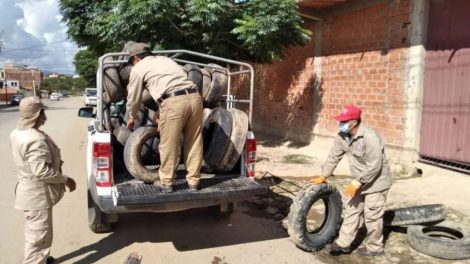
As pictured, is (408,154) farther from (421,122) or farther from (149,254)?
(149,254)

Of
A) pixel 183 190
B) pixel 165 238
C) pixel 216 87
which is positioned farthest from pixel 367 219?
pixel 216 87

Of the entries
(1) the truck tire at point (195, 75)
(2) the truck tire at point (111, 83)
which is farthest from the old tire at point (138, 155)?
(1) the truck tire at point (195, 75)

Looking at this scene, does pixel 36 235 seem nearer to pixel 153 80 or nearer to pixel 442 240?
pixel 153 80

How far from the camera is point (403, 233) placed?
18.1ft

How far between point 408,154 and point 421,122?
65 centimetres

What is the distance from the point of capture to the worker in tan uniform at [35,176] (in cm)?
388

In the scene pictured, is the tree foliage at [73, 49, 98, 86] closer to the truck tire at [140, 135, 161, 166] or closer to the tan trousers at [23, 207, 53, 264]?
the truck tire at [140, 135, 161, 166]

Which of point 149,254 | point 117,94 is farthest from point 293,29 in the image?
point 149,254

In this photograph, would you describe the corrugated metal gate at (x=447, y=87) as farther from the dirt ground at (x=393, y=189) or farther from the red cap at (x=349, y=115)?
the red cap at (x=349, y=115)

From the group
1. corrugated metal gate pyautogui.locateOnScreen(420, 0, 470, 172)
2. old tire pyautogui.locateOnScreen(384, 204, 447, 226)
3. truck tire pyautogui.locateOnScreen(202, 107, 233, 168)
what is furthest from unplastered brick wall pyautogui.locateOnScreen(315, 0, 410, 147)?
truck tire pyautogui.locateOnScreen(202, 107, 233, 168)

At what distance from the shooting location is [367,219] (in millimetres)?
4809

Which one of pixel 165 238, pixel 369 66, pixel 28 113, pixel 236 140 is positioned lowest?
pixel 165 238

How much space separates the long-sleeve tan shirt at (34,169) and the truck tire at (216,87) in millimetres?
2443

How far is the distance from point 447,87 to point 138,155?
5.74m
